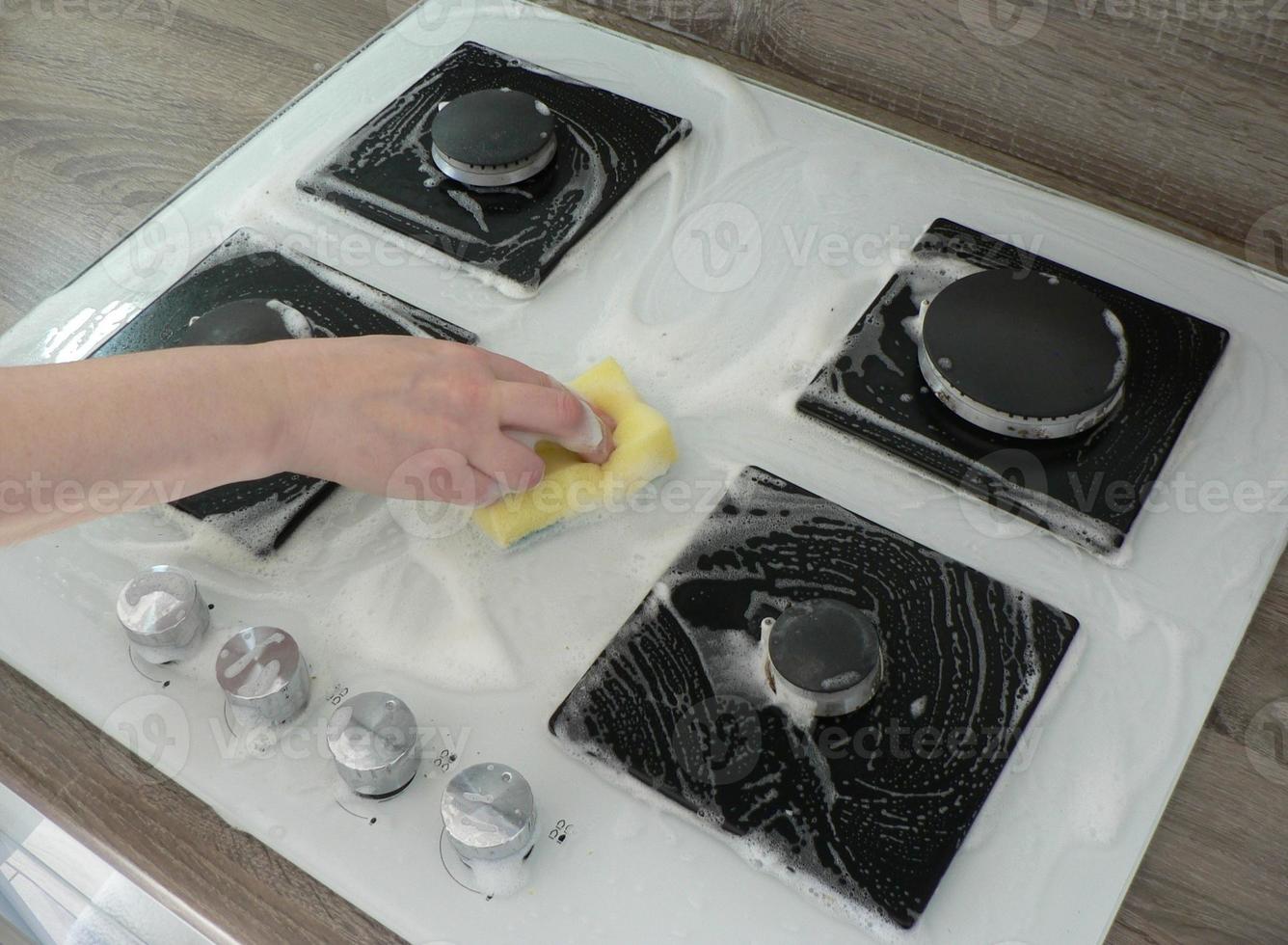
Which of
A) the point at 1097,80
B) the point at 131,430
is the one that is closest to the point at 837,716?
the point at 131,430

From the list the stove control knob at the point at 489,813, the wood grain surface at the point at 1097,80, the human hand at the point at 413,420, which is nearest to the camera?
the stove control knob at the point at 489,813

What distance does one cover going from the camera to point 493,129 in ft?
2.82

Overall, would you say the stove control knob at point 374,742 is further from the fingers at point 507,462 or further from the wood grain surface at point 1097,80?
the wood grain surface at point 1097,80

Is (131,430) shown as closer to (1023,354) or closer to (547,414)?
(547,414)

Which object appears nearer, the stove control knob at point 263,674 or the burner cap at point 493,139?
the stove control knob at point 263,674

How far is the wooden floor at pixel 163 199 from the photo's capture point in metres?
0.56

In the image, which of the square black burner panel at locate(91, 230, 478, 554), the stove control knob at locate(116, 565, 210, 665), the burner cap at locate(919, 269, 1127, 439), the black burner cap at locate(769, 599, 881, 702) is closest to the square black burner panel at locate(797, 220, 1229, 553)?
the burner cap at locate(919, 269, 1127, 439)

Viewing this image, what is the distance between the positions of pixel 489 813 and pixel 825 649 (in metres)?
0.18

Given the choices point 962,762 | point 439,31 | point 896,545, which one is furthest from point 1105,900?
point 439,31

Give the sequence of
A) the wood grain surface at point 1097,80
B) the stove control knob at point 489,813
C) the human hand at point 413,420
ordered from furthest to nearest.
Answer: the wood grain surface at point 1097,80 < the human hand at point 413,420 < the stove control knob at point 489,813

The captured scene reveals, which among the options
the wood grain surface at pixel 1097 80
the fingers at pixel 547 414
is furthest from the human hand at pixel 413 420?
the wood grain surface at pixel 1097 80

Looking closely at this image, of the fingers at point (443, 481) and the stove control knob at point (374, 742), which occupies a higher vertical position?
the fingers at point (443, 481)

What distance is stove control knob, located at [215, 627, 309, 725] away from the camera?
592 millimetres

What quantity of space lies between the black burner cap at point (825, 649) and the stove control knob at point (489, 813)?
0.14 meters
